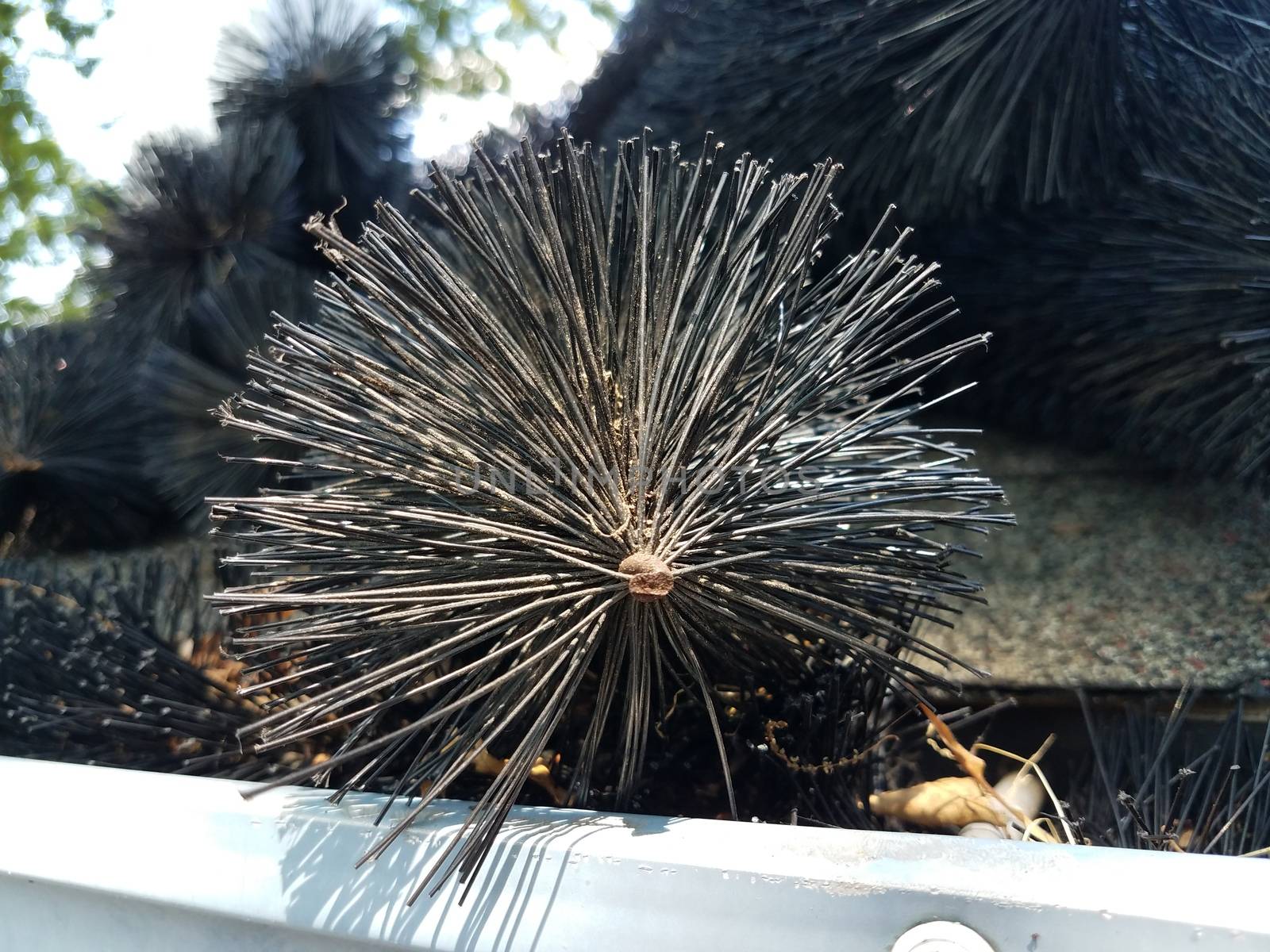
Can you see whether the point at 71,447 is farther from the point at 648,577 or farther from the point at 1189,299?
the point at 1189,299

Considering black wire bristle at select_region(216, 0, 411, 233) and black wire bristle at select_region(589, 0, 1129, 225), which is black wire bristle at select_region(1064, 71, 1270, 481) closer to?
black wire bristle at select_region(589, 0, 1129, 225)

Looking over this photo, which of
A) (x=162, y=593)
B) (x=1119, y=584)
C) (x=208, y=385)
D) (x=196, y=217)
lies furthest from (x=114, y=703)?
(x=1119, y=584)

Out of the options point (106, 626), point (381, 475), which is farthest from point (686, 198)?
point (106, 626)

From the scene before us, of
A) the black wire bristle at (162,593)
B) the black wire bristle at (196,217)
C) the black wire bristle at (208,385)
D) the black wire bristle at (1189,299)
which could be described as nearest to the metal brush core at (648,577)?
the black wire bristle at (162,593)

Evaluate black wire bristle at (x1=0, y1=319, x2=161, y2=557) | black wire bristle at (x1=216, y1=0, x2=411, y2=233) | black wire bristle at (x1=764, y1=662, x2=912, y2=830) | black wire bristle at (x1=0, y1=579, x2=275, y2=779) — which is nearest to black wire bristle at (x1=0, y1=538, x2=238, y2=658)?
black wire bristle at (x1=0, y1=579, x2=275, y2=779)

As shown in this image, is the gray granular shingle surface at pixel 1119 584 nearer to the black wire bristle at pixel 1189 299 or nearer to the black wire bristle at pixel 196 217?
the black wire bristle at pixel 1189 299

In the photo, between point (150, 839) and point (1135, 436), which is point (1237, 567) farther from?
point (150, 839)
